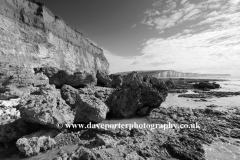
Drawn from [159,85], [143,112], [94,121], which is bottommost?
[143,112]

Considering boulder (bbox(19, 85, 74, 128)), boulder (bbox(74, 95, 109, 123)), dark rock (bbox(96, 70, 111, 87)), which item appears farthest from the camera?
dark rock (bbox(96, 70, 111, 87))

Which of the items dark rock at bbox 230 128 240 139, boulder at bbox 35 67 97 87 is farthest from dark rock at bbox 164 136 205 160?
boulder at bbox 35 67 97 87

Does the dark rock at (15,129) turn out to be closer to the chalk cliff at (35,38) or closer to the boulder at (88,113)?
the boulder at (88,113)

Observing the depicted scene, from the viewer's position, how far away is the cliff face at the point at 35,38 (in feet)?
75.6

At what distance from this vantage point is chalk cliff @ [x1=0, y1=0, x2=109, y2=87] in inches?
902

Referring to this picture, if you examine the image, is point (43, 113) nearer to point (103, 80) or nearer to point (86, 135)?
point (86, 135)

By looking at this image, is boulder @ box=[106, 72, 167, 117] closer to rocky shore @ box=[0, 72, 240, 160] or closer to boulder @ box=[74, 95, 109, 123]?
rocky shore @ box=[0, 72, 240, 160]

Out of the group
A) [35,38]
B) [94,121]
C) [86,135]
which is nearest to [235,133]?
[94,121]

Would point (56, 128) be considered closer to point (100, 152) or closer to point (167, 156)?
point (100, 152)

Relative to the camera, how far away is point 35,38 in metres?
28.6

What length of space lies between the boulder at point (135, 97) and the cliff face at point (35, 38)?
48.6ft

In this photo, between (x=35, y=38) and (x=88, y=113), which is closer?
(x=88, y=113)

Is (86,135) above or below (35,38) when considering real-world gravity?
below

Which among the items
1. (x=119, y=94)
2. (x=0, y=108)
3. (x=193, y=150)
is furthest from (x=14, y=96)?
(x=193, y=150)
